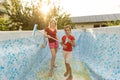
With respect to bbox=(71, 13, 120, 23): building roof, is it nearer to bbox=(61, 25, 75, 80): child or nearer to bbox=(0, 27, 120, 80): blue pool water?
bbox=(0, 27, 120, 80): blue pool water

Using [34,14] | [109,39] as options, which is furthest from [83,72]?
[34,14]

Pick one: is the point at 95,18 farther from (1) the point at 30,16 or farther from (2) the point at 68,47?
(2) the point at 68,47

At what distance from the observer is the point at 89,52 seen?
21.8ft

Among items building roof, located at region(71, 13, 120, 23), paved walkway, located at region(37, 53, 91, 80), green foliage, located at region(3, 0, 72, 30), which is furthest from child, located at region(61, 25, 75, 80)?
building roof, located at region(71, 13, 120, 23)

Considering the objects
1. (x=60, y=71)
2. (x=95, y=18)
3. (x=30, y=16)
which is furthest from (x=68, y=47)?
(x=95, y=18)

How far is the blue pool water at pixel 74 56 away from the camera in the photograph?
18.0 ft

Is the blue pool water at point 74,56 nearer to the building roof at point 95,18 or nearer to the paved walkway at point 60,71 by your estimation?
the paved walkway at point 60,71

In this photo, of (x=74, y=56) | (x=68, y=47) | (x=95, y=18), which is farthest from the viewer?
(x=95, y=18)

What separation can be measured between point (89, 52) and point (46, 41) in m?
1.22

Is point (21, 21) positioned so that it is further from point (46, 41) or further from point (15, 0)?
point (46, 41)

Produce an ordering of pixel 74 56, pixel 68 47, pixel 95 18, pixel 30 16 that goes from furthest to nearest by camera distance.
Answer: pixel 95 18 < pixel 30 16 < pixel 74 56 < pixel 68 47

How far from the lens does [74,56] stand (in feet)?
22.2

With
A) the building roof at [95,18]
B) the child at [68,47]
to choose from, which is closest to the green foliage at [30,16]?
the child at [68,47]

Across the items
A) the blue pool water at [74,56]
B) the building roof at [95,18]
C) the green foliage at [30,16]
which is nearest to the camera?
the blue pool water at [74,56]
